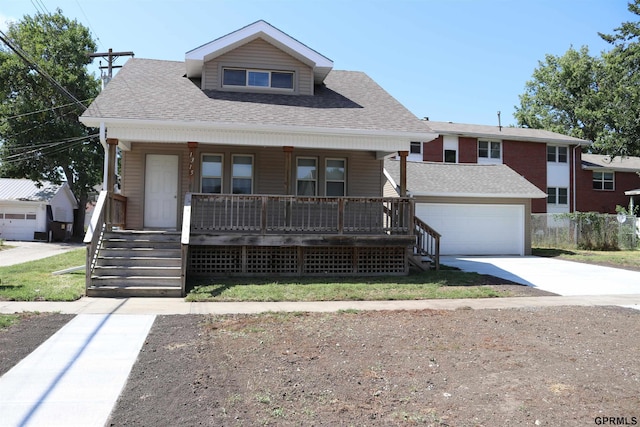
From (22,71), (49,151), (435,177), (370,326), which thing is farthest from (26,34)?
(370,326)

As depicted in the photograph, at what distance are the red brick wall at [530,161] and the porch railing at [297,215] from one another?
1945 cm

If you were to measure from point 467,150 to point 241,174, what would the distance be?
1918 cm

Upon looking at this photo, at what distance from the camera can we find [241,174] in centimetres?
1424

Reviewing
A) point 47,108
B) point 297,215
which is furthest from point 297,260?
point 47,108

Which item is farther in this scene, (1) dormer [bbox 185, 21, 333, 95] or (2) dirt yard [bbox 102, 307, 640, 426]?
(1) dormer [bbox 185, 21, 333, 95]

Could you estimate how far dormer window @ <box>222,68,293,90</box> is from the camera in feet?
48.1

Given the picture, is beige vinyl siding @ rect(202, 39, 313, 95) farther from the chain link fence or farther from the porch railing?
the chain link fence

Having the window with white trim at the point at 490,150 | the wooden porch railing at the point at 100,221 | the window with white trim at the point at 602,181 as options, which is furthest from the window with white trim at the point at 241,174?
the window with white trim at the point at 602,181

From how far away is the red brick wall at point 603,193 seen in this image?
105 feet

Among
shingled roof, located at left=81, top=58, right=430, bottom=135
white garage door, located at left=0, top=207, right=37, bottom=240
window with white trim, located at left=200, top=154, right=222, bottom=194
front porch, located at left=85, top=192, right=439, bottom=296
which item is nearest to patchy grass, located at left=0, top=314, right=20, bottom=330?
front porch, located at left=85, top=192, right=439, bottom=296

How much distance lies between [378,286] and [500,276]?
4.29 metres

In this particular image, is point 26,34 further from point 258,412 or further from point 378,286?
point 258,412

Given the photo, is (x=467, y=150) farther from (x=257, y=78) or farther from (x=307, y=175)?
(x=257, y=78)

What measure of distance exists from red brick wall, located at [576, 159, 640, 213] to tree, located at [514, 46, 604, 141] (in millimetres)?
10873
